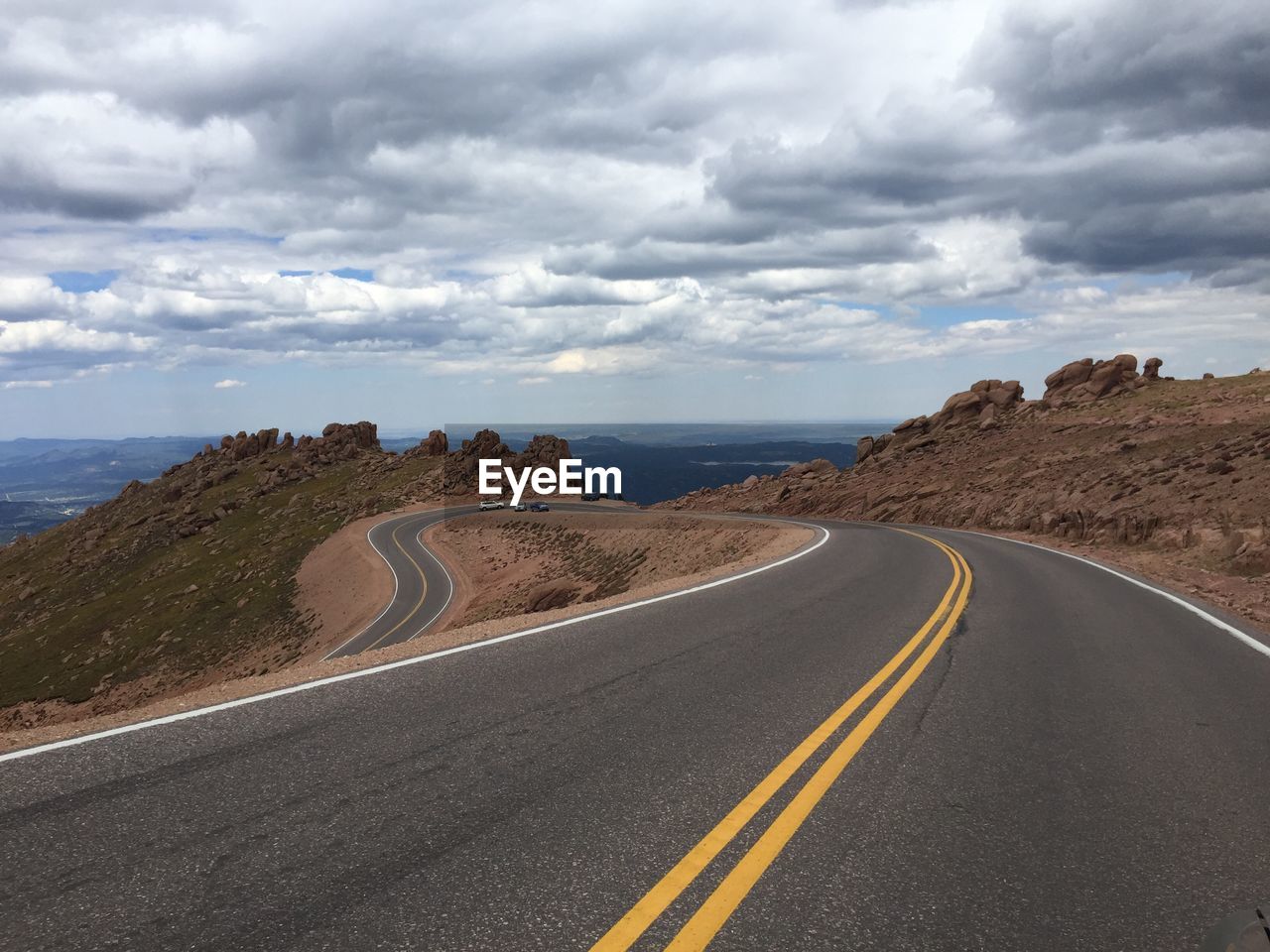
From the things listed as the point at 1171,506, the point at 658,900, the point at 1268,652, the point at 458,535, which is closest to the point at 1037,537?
the point at 1171,506

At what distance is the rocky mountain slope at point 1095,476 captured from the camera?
73.8 feet

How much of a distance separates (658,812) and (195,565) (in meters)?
101

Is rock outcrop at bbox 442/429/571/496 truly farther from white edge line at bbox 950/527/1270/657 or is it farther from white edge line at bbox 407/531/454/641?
white edge line at bbox 950/527/1270/657

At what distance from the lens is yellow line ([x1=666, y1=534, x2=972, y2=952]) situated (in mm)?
3402

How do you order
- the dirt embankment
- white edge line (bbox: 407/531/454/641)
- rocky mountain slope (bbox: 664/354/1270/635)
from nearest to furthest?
rocky mountain slope (bbox: 664/354/1270/635)
the dirt embankment
white edge line (bbox: 407/531/454/641)

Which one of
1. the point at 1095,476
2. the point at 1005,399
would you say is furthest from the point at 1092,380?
the point at 1095,476

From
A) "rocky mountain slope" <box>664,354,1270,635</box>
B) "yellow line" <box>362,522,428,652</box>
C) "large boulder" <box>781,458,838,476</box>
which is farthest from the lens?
"large boulder" <box>781,458,838,476</box>

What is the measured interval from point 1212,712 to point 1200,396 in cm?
5479

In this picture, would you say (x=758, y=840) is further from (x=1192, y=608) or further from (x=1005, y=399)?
(x=1005, y=399)

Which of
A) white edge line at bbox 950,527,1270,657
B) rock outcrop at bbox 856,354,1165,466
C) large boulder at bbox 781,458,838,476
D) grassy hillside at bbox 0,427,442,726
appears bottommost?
grassy hillside at bbox 0,427,442,726

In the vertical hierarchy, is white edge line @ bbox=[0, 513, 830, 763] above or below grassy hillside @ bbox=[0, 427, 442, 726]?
above

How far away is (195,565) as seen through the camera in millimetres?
90562

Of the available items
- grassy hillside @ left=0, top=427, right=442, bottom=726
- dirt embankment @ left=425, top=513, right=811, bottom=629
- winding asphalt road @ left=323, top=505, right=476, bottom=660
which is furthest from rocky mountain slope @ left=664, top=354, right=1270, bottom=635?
grassy hillside @ left=0, top=427, right=442, bottom=726

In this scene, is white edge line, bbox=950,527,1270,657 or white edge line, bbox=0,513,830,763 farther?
white edge line, bbox=950,527,1270,657
